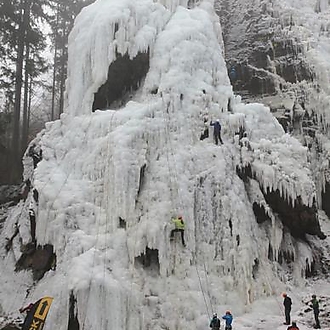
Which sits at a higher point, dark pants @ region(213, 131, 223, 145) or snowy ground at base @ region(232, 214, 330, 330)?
dark pants @ region(213, 131, 223, 145)

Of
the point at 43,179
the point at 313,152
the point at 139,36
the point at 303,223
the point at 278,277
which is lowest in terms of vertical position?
the point at 278,277

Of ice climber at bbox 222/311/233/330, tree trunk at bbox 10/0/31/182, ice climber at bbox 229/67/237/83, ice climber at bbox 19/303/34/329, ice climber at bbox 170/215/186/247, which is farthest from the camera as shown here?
ice climber at bbox 229/67/237/83

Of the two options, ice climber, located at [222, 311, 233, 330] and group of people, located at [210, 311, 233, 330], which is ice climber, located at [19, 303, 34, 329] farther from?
ice climber, located at [222, 311, 233, 330]

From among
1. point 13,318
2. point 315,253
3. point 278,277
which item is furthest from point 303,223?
point 13,318

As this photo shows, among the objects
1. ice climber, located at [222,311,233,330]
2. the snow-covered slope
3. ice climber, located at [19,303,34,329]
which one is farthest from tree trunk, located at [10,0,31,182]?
ice climber, located at [222,311,233,330]

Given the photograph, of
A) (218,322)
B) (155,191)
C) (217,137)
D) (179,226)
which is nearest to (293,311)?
(218,322)

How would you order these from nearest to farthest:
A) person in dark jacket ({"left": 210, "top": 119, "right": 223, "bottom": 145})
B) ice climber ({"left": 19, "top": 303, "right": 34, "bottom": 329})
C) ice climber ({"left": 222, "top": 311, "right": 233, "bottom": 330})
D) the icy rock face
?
ice climber ({"left": 19, "top": 303, "right": 34, "bottom": 329}), ice climber ({"left": 222, "top": 311, "right": 233, "bottom": 330}), person in dark jacket ({"left": 210, "top": 119, "right": 223, "bottom": 145}), the icy rock face

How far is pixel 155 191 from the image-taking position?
11875mm

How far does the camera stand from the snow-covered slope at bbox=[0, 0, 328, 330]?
10508 mm

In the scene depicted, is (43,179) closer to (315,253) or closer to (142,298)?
(142,298)

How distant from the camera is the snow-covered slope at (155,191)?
10.5m

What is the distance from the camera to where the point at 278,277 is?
1252 centimetres

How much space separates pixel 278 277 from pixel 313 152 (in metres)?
6.28

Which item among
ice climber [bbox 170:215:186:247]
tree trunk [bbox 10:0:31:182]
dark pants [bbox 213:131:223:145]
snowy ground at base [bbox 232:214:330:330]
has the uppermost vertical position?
tree trunk [bbox 10:0:31:182]
